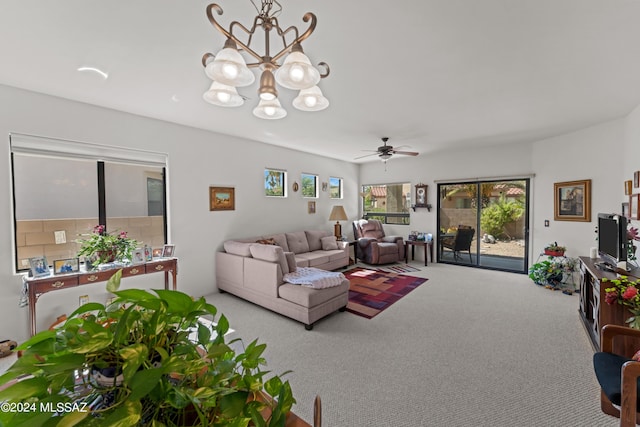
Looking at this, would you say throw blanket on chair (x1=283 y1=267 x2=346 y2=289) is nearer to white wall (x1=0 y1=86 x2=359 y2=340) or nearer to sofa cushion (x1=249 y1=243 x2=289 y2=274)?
sofa cushion (x1=249 y1=243 x2=289 y2=274)

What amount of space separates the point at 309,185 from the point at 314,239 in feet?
4.32

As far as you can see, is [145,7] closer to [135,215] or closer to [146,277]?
[135,215]

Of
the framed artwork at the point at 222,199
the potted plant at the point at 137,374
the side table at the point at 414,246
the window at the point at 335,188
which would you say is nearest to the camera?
the potted plant at the point at 137,374

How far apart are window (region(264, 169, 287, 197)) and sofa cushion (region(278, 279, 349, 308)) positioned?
2415mm

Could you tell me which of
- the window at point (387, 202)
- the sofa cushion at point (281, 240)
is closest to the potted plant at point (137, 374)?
the sofa cushion at point (281, 240)

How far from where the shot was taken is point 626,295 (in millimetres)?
2027

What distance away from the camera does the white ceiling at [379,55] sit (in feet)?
5.38

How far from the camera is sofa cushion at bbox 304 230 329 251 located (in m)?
5.62

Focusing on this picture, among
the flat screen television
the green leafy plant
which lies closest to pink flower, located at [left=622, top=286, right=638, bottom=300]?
the flat screen television

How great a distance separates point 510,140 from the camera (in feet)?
16.0

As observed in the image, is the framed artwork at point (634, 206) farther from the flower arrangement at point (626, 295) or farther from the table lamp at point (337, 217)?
the table lamp at point (337, 217)

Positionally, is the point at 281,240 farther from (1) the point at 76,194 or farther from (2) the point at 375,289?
(1) the point at 76,194

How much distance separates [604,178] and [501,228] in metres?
1.85

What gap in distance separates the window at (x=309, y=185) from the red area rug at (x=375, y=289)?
199cm
